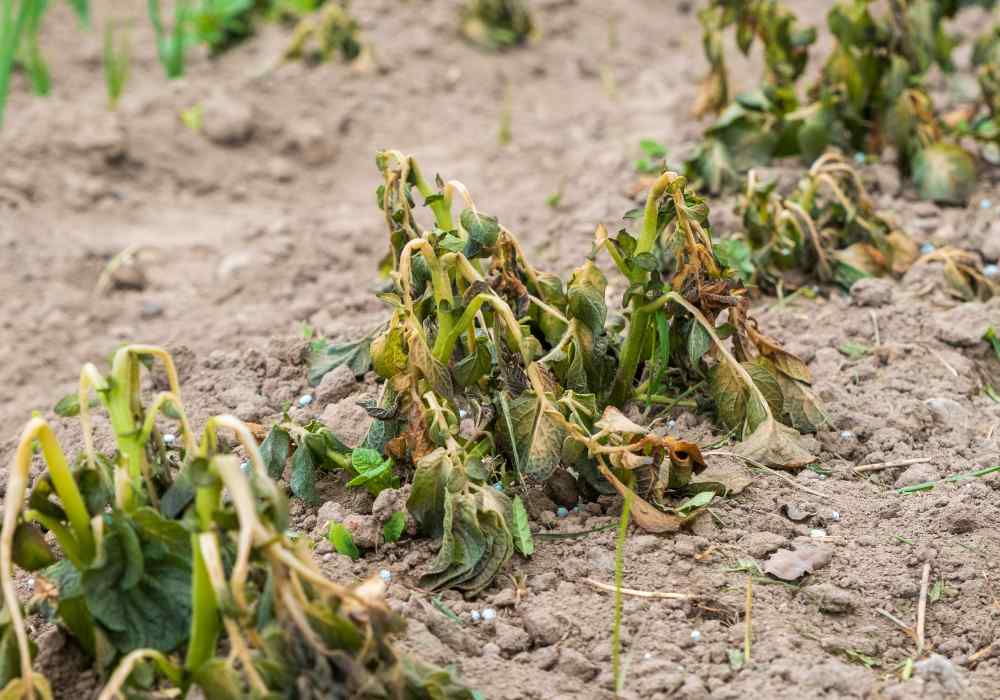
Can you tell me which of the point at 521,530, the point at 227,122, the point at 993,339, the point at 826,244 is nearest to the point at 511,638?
the point at 521,530

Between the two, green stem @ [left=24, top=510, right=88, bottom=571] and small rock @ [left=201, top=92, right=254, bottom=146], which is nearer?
green stem @ [left=24, top=510, right=88, bottom=571]

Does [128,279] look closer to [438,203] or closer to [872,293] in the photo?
[438,203]

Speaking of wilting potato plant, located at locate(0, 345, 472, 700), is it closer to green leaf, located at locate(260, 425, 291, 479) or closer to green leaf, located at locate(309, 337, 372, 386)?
green leaf, located at locate(260, 425, 291, 479)

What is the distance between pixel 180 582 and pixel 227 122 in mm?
3316

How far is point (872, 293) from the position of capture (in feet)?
9.56

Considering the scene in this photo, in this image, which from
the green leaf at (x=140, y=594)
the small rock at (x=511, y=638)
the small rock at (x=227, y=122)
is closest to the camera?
the green leaf at (x=140, y=594)

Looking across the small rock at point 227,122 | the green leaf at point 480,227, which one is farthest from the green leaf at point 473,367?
the small rock at point 227,122

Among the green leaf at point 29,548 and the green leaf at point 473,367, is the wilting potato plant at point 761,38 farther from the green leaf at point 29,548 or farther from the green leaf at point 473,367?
the green leaf at point 29,548

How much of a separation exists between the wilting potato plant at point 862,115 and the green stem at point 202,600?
226 centimetres

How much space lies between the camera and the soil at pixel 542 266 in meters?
1.89

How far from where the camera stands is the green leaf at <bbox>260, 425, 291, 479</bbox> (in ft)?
7.00

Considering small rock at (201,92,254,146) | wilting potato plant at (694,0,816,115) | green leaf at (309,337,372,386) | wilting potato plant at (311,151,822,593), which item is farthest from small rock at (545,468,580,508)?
small rock at (201,92,254,146)

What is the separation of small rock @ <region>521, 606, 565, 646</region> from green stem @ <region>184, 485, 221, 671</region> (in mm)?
530

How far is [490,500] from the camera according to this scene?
77.6 inches
